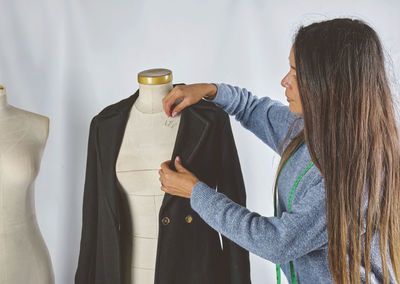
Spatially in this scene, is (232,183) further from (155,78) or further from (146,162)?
(155,78)

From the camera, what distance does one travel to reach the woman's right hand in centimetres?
174

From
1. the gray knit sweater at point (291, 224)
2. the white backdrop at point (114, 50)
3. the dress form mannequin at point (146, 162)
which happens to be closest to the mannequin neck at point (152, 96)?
the dress form mannequin at point (146, 162)

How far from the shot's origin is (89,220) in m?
1.93

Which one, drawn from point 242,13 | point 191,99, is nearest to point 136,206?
point 191,99

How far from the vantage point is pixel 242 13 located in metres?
2.71

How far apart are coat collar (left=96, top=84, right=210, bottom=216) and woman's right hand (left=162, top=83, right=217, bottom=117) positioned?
0.03 m

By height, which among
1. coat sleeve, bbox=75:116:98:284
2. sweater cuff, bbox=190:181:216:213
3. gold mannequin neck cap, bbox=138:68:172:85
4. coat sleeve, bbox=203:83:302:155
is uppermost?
gold mannequin neck cap, bbox=138:68:172:85

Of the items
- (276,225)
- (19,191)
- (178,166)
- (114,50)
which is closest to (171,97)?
(178,166)

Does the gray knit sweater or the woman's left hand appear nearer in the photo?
the gray knit sweater

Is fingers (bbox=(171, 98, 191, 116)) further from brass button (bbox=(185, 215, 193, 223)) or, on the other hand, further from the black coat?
brass button (bbox=(185, 215, 193, 223))

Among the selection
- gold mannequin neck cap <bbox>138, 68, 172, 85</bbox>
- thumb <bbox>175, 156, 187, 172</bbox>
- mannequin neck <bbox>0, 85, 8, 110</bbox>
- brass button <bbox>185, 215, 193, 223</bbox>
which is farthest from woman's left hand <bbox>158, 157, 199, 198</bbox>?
mannequin neck <bbox>0, 85, 8, 110</bbox>

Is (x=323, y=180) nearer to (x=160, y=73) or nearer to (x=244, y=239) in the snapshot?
(x=244, y=239)

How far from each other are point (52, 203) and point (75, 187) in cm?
15

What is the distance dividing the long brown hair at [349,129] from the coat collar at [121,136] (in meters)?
0.39
